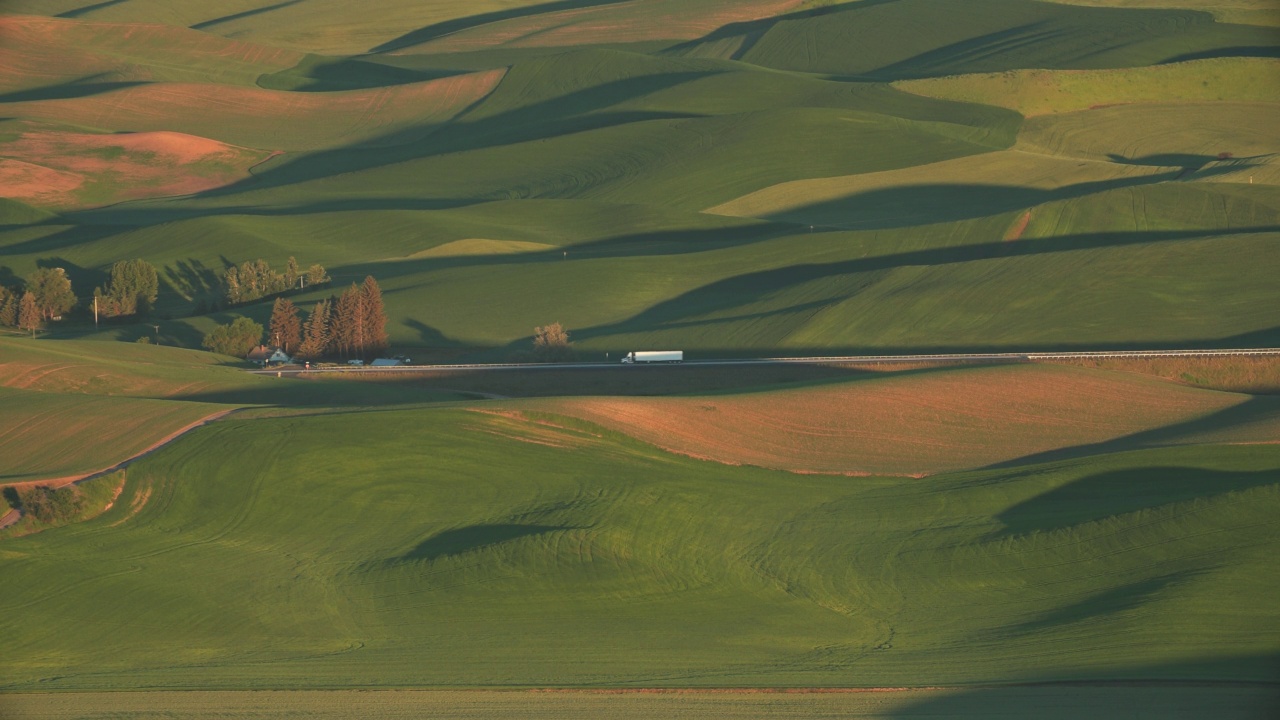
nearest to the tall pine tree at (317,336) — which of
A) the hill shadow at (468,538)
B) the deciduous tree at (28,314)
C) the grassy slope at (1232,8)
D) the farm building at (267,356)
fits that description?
the farm building at (267,356)

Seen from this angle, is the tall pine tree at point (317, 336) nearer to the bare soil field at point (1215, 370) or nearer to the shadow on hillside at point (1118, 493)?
the bare soil field at point (1215, 370)

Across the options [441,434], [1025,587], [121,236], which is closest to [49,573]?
[441,434]

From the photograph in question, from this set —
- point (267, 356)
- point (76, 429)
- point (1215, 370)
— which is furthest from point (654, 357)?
point (76, 429)

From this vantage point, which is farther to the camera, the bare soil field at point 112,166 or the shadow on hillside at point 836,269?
the bare soil field at point 112,166

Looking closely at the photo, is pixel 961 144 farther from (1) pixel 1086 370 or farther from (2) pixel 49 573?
(2) pixel 49 573

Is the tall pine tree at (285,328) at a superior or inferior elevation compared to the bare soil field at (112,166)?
inferior

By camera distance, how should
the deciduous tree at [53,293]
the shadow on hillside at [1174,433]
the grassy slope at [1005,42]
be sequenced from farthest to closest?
the grassy slope at [1005,42], the deciduous tree at [53,293], the shadow on hillside at [1174,433]

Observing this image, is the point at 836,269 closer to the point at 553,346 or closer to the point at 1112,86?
the point at 553,346
